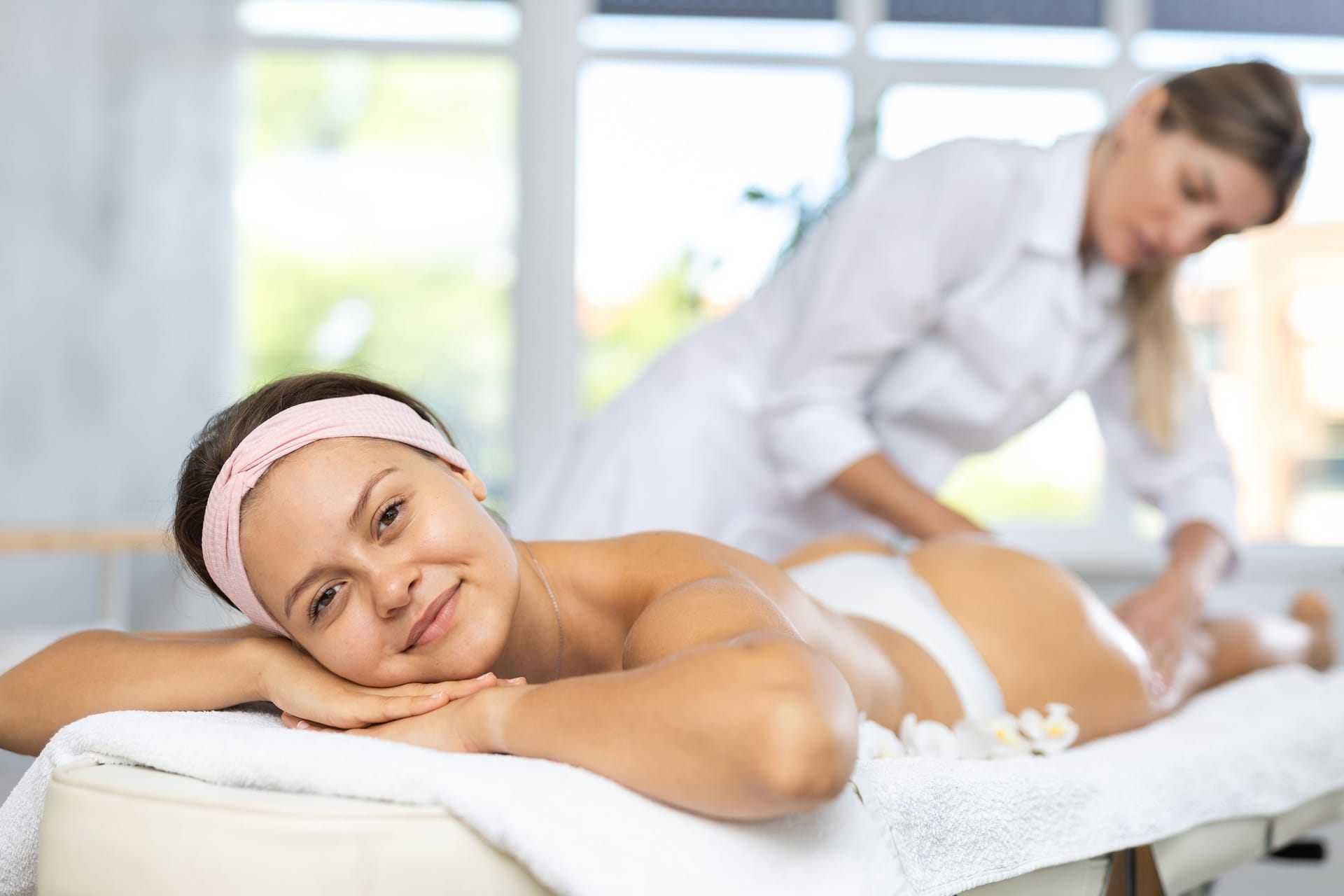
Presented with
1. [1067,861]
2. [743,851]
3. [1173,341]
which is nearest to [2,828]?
[743,851]

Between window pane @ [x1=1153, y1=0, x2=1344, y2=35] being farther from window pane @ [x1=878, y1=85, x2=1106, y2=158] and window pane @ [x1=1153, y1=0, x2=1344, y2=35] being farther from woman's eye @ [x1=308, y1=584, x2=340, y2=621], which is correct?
woman's eye @ [x1=308, y1=584, x2=340, y2=621]

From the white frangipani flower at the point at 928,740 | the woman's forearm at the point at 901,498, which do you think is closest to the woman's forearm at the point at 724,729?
the white frangipani flower at the point at 928,740

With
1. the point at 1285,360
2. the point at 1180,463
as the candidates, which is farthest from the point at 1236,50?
the point at 1180,463

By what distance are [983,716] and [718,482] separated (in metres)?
0.63

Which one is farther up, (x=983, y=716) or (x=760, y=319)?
(x=760, y=319)

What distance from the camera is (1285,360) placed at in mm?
3748

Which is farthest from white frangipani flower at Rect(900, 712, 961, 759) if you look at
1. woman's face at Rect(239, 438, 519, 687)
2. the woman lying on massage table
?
woman's face at Rect(239, 438, 519, 687)

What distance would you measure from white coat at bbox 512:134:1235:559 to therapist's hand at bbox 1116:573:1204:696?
19 cm

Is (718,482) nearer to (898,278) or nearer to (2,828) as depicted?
(898,278)

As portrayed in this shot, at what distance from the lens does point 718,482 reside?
6.39 ft

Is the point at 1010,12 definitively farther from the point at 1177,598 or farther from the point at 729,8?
the point at 1177,598

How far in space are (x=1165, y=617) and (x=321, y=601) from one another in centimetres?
133

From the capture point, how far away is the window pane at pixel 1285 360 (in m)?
3.75

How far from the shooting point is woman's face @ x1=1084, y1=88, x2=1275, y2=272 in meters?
1.75
